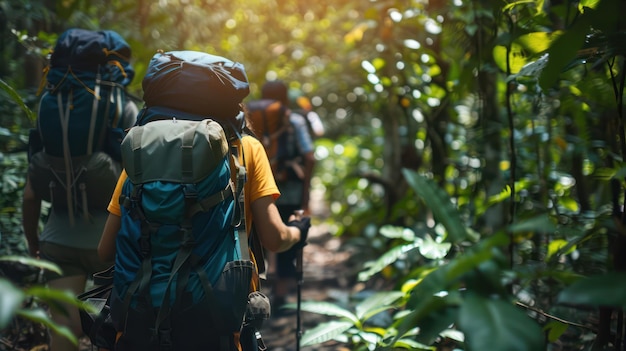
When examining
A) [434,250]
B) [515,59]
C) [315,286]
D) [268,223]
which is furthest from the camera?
[315,286]

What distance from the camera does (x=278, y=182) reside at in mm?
5621

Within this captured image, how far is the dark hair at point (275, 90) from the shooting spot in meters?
5.59

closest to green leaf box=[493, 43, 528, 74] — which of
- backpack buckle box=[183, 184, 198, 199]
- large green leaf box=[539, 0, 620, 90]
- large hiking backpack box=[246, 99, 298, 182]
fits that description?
large green leaf box=[539, 0, 620, 90]

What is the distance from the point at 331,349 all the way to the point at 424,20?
10.2 ft

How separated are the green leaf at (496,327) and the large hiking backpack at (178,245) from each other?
1059 mm

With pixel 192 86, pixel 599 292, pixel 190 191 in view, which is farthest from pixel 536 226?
pixel 192 86

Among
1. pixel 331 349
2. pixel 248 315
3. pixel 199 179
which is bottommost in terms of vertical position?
pixel 331 349

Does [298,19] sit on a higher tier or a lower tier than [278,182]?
higher

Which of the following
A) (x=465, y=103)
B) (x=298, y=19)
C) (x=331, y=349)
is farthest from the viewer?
(x=298, y=19)

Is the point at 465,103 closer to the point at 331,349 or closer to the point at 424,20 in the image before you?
the point at 424,20

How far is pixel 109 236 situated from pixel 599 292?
5.70ft

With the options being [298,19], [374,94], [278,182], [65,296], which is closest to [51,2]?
[278,182]

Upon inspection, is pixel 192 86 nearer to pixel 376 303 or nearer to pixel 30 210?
pixel 30 210

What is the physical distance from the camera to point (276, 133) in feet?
18.3
